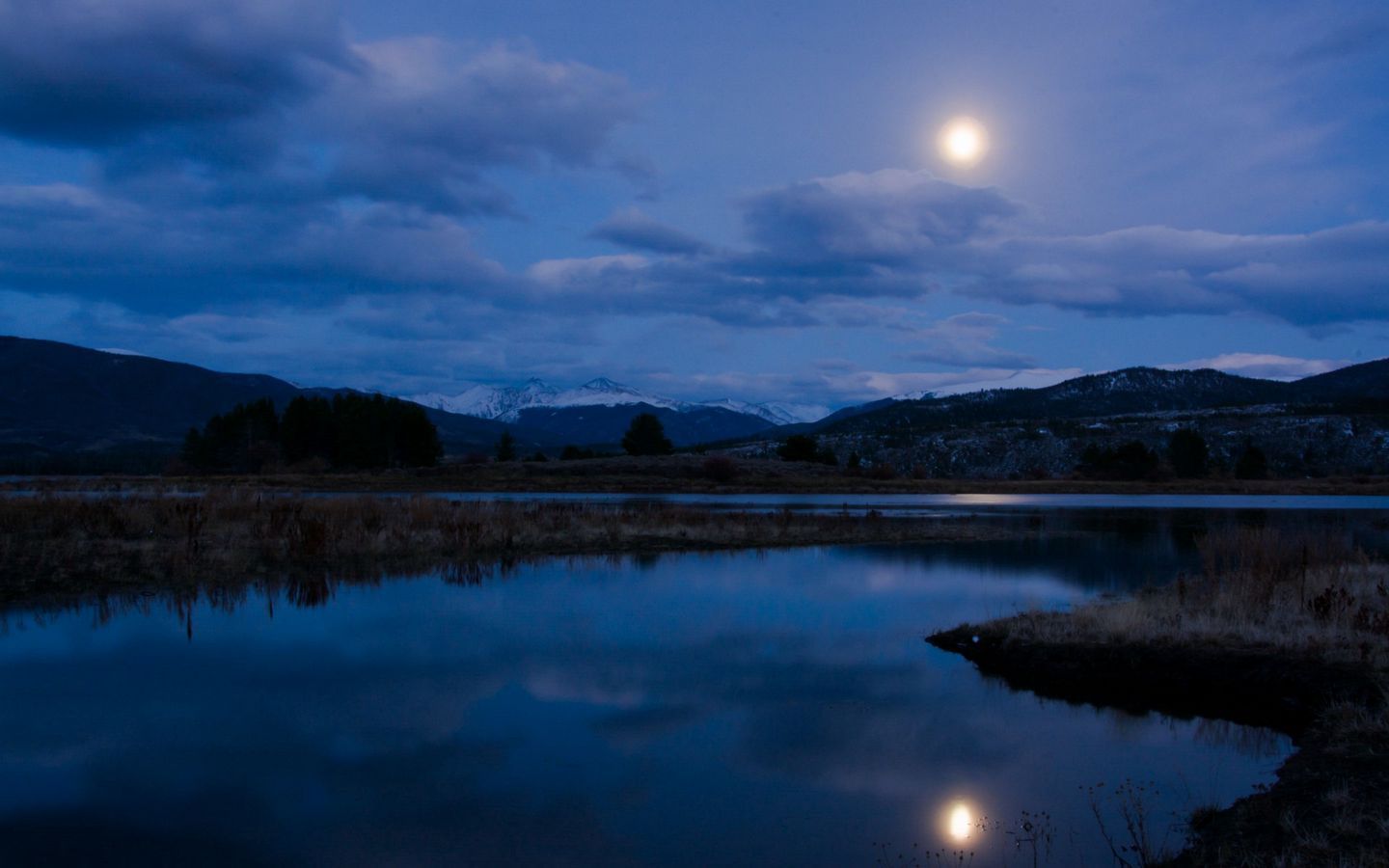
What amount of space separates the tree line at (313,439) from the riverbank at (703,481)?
7.69 m

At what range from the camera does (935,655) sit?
1670 centimetres

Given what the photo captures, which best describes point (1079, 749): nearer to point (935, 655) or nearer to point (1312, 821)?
point (1312, 821)

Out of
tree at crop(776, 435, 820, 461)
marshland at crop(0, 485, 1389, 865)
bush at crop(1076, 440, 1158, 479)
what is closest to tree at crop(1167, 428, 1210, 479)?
bush at crop(1076, 440, 1158, 479)

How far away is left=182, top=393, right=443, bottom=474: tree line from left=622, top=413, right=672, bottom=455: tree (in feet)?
73.8

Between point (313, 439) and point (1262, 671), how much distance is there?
334 ft

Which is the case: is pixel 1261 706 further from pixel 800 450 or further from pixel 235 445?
pixel 235 445

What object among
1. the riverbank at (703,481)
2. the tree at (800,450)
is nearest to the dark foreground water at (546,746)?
the riverbank at (703,481)

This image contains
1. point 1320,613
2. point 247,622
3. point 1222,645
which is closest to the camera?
point 1222,645

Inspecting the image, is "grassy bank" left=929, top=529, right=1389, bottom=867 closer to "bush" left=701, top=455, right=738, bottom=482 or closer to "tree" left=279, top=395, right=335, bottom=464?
"bush" left=701, top=455, right=738, bottom=482

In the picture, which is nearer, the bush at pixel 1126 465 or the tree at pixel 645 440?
the bush at pixel 1126 465

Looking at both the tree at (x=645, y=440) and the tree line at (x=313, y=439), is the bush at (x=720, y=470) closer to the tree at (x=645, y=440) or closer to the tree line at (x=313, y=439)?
the tree at (x=645, y=440)

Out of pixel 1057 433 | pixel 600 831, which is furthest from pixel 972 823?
pixel 1057 433

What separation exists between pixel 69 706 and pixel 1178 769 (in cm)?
1398

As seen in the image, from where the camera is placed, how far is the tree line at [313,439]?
98.8 m
